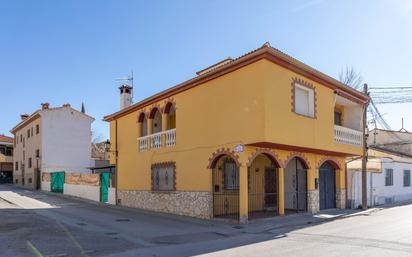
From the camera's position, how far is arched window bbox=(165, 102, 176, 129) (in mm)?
21828

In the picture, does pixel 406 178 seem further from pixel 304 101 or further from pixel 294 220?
pixel 294 220

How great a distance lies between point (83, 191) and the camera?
31.0 m

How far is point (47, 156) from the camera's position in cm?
4181

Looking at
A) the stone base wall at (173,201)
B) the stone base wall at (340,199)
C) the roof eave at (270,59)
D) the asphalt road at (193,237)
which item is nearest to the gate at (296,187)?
the asphalt road at (193,237)

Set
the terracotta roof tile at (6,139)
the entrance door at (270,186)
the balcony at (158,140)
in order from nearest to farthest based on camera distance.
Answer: the balcony at (158,140) < the entrance door at (270,186) < the terracotta roof tile at (6,139)

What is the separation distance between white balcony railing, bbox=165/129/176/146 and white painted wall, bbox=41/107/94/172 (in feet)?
80.1

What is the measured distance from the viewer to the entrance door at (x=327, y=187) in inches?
886

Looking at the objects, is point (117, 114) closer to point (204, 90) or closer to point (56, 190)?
point (204, 90)

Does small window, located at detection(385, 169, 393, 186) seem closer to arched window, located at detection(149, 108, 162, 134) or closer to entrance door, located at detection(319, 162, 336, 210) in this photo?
entrance door, located at detection(319, 162, 336, 210)

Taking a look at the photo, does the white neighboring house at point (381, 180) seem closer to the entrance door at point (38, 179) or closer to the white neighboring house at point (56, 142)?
the white neighboring house at point (56, 142)

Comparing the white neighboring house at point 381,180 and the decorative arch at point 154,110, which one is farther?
the white neighboring house at point 381,180

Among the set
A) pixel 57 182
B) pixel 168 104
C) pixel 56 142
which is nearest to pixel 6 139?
pixel 56 142

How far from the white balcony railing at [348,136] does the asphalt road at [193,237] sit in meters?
4.50

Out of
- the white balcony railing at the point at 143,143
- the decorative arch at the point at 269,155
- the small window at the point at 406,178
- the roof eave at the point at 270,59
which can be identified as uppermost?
the roof eave at the point at 270,59
